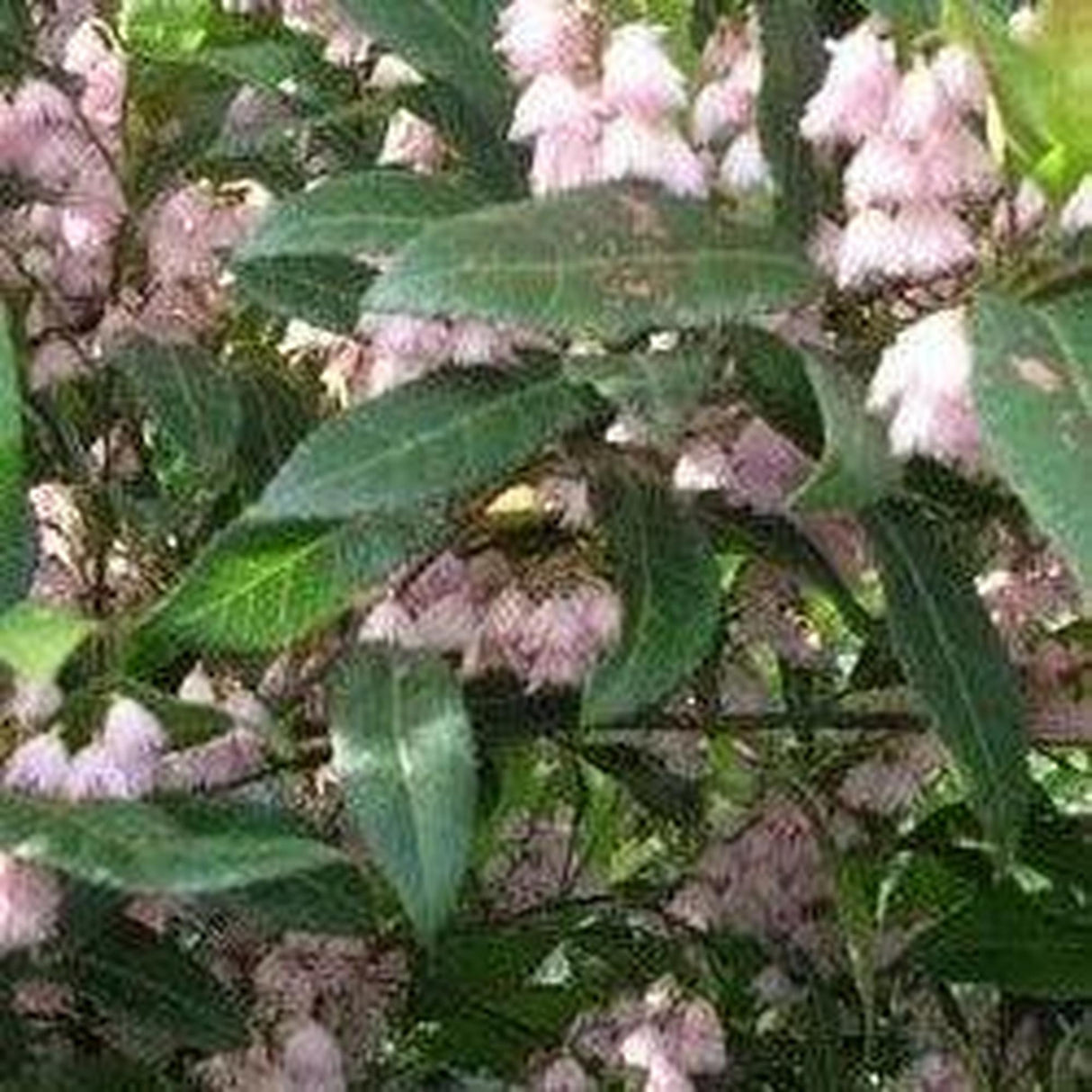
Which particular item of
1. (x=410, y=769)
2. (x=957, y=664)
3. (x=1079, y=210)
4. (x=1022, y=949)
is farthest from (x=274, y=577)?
(x=1022, y=949)

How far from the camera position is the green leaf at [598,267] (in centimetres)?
123

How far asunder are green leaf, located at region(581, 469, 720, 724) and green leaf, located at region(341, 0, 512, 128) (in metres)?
0.22

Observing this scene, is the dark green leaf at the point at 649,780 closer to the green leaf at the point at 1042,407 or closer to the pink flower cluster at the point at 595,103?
the pink flower cluster at the point at 595,103

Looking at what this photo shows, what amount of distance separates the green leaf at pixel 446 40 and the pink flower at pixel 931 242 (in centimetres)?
31

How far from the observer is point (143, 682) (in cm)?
148

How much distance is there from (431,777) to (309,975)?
1.37 ft

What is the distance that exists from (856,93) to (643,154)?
0.10 m

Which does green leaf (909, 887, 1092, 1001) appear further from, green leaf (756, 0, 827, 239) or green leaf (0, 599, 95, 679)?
green leaf (0, 599, 95, 679)

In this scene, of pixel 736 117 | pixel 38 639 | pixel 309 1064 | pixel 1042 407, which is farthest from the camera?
pixel 309 1064

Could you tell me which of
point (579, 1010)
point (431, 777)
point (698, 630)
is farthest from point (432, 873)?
point (579, 1010)

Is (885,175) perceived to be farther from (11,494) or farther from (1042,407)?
(11,494)

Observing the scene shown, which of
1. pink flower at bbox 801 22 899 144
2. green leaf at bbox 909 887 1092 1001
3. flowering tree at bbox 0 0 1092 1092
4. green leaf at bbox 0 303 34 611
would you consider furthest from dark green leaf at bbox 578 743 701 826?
pink flower at bbox 801 22 899 144

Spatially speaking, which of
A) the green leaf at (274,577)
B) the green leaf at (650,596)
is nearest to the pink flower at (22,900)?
the green leaf at (274,577)

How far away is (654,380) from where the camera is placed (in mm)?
1292
